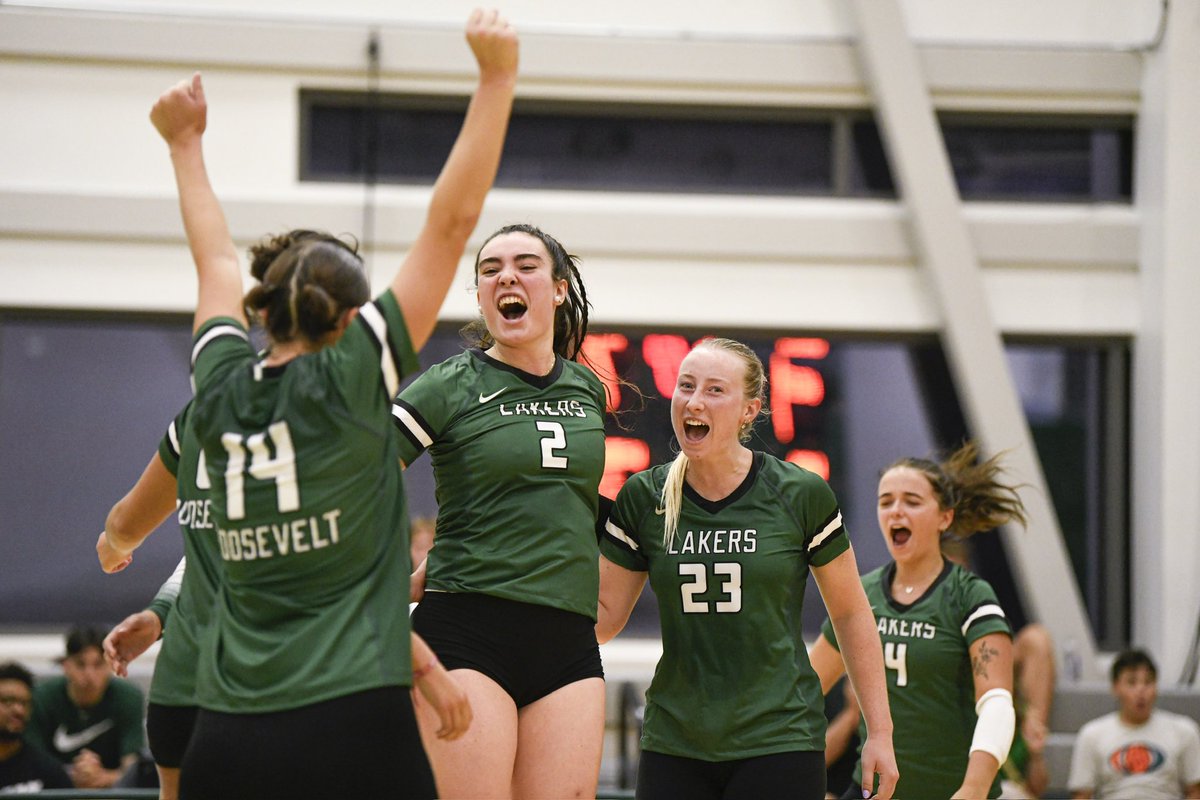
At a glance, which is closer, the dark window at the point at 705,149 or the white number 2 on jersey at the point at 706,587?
the white number 2 on jersey at the point at 706,587

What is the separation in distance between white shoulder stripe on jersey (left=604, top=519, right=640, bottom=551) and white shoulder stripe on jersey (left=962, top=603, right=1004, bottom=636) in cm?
120

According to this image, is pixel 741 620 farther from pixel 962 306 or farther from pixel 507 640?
pixel 962 306

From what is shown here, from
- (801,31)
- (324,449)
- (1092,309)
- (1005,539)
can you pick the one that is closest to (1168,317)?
(1092,309)

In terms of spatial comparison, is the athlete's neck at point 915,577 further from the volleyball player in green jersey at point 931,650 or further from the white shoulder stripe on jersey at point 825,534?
the white shoulder stripe on jersey at point 825,534

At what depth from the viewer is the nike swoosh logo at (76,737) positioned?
6.31 meters

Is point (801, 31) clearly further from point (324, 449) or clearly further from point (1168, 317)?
point (324, 449)

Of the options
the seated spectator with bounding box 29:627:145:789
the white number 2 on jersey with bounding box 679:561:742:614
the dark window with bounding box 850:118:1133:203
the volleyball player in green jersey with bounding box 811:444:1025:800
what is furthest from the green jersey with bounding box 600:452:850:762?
the dark window with bounding box 850:118:1133:203

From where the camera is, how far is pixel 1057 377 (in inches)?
339

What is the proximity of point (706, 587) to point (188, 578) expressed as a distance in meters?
1.19

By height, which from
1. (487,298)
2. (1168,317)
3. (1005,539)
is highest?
(1168,317)

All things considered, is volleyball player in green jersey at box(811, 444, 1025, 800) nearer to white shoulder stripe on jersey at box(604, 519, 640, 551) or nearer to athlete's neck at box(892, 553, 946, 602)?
athlete's neck at box(892, 553, 946, 602)

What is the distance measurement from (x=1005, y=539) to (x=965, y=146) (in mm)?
2470

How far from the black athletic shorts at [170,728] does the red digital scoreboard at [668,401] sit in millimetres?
4435

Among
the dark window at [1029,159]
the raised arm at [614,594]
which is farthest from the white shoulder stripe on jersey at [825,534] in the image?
the dark window at [1029,159]
